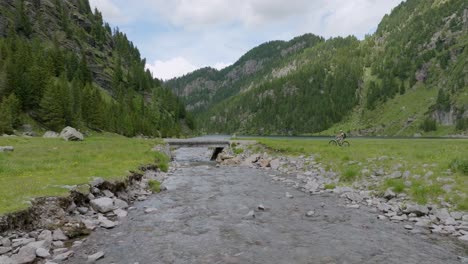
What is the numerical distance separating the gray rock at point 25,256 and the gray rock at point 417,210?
2042cm

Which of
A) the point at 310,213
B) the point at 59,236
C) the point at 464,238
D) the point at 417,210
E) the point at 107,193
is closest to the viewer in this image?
the point at 59,236

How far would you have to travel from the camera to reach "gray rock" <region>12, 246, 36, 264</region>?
1186 centimetres

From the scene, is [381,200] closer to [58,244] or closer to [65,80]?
[58,244]

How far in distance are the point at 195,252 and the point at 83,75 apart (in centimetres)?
13329

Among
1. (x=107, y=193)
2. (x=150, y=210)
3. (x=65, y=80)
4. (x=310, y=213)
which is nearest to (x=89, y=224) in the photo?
(x=150, y=210)

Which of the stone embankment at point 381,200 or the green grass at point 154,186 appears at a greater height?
the green grass at point 154,186

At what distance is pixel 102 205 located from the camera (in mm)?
19828

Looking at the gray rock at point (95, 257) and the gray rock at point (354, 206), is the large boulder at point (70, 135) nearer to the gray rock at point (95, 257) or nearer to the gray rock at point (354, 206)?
the gray rock at point (95, 257)

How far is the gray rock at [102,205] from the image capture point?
19.7 m

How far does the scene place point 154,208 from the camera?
21.9 meters

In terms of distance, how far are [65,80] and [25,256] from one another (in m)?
92.8

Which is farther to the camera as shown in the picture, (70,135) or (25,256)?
(70,135)

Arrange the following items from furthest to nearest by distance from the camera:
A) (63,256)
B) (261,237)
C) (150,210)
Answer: (150,210), (261,237), (63,256)

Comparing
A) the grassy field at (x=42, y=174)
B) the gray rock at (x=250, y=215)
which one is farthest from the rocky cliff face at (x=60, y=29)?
the gray rock at (x=250, y=215)
